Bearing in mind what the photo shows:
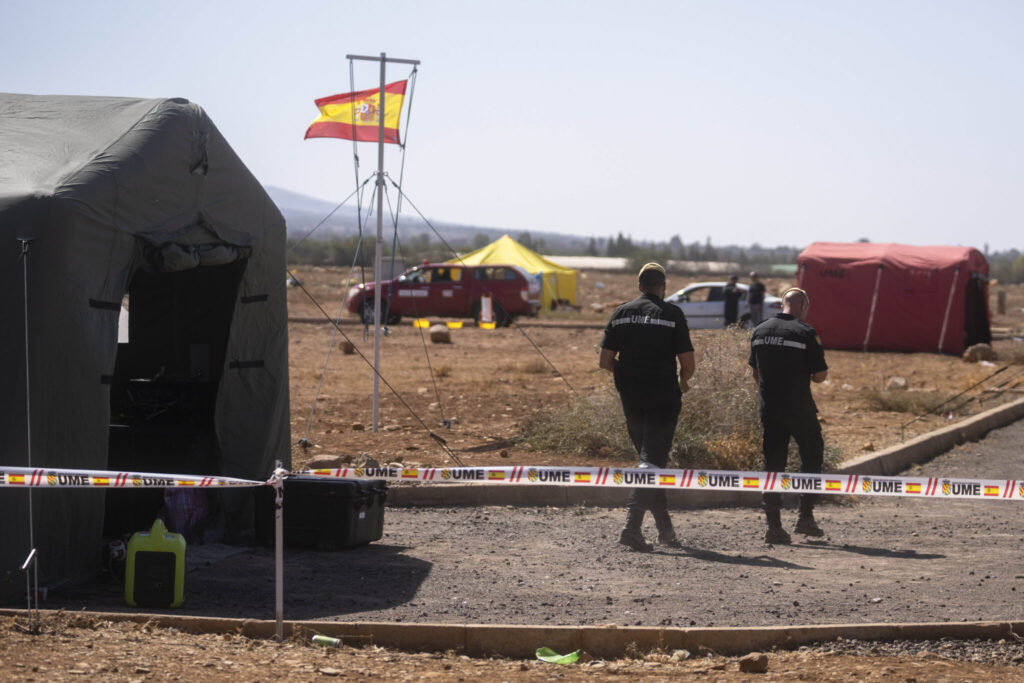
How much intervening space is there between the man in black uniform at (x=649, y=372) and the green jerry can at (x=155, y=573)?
3049 mm

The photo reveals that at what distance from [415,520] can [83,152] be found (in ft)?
12.2

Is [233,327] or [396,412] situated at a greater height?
[233,327]

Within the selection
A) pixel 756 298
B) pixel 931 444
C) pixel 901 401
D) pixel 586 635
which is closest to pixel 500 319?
pixel 756 298

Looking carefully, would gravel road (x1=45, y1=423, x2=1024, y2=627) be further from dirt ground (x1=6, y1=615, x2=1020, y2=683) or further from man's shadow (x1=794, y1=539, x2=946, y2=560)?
dirt ground (x1=6, y1=615, x2=1020, y2=683)

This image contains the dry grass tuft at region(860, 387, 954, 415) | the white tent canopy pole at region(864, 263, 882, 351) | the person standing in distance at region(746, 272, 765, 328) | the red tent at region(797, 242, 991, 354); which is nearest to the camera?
the dry grass tuft at region(860, 387, 954, 415)

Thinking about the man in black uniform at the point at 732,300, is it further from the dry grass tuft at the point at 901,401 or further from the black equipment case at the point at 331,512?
the black equipment case at the point at 331,512

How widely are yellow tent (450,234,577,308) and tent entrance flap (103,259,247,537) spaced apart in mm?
25141

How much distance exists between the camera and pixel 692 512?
9812mm

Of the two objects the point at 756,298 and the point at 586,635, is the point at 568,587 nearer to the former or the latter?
the point at 586,635

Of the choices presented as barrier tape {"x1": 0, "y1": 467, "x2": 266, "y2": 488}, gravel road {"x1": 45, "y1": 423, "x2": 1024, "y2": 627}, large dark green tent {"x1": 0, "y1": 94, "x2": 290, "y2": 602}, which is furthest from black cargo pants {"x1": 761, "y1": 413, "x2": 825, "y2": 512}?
barrier tape {"x1": 0, "y1": 467, "x2": 266, "y2": 488}

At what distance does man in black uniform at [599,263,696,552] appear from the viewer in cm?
819

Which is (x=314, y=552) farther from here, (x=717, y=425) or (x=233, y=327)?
(x=717, y=425)

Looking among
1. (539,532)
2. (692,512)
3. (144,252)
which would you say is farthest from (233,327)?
(692,512)

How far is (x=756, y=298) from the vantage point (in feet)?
92.3
